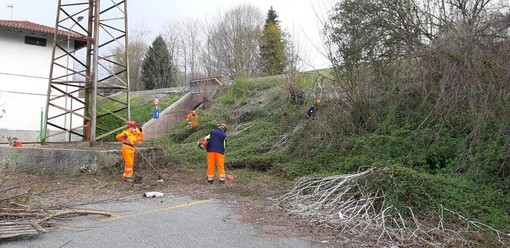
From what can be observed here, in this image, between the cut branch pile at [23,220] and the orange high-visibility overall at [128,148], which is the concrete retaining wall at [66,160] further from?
the cut branch pile at [23,220]

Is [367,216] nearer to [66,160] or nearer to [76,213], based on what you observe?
[76,213]

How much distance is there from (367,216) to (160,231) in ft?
11.5

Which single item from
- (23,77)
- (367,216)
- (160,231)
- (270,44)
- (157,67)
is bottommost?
(160,231)

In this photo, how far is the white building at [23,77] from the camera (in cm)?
2639

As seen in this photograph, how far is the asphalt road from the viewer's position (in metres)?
6.07

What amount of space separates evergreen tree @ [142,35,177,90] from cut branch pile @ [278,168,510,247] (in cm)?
4089

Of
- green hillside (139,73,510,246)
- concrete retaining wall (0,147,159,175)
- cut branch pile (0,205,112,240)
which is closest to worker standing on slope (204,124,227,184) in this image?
green hillside (139,73,510,246)

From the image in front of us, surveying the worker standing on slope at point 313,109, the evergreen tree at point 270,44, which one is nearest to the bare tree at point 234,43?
the evergreen tree at point 270,44

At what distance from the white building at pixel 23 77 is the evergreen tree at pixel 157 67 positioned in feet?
66.1

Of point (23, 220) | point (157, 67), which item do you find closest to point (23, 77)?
point (157, 67)

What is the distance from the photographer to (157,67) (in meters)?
48.6

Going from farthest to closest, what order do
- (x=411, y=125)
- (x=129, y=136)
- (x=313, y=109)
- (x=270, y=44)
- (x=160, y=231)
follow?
(x=270, y=44)
(x=313, y=109)
(x=411, y=125)
(x=129, y=136)
(x=160, y=231)

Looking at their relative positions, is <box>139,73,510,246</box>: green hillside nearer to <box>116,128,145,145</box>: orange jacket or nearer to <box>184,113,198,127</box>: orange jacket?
<box>184,113,198,127</box>: orange jacket

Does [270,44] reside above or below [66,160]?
above
